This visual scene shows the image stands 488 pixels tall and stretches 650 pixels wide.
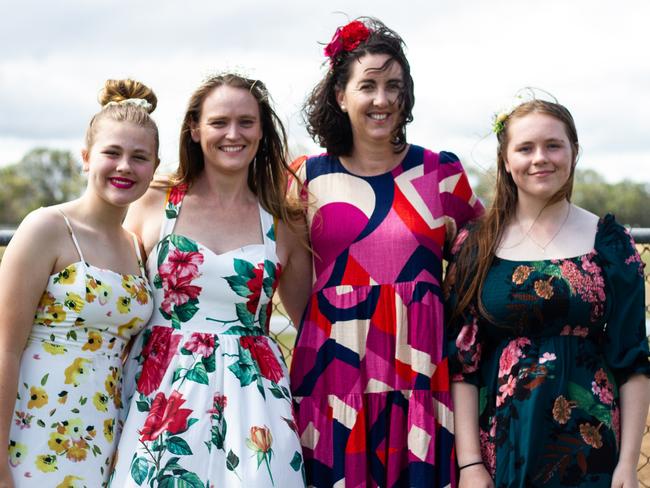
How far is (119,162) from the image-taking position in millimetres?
2982

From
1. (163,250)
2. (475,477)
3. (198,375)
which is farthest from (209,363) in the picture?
(475,477)

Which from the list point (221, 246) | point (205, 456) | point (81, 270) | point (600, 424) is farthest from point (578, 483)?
point (81, 270)

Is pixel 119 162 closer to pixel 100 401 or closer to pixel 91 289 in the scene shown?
pixel 91 289

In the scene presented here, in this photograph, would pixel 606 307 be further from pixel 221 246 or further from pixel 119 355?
pixel 119 355

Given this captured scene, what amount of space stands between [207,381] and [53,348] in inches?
19.7

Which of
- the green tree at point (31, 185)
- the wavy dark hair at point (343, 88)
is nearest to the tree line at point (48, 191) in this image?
the green tree at point (31, 185)

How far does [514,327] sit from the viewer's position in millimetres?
2982

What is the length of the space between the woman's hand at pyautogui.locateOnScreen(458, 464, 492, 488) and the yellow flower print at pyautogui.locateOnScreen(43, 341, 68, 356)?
4.41ft

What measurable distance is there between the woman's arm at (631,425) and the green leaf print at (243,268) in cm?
128

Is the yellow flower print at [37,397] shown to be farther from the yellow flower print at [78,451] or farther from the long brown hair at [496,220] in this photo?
the long brown hair at [496,220]

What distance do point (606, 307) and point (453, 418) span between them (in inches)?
25.1

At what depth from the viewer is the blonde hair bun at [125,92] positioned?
125 inches

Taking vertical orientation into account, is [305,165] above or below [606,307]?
above

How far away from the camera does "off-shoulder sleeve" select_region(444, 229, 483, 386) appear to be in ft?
10.1
